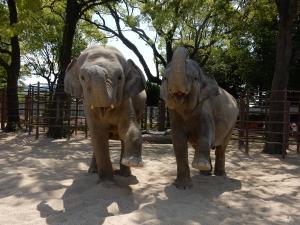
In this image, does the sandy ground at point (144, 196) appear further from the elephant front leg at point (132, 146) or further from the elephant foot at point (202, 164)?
the elephant front leg at point (132, 146)

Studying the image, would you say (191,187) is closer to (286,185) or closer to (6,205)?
(286,185)

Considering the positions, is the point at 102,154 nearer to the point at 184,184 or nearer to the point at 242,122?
the point at 184,184

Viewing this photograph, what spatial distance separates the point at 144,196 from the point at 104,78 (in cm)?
177

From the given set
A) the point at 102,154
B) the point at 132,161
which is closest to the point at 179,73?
the point at 132,161

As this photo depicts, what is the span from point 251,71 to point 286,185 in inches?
723

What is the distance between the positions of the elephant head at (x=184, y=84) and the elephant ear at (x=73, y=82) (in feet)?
3.86

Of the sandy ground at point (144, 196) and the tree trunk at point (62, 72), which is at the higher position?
the tree trunk at point (62, 72)

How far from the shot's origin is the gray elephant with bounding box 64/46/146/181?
16.9 feet

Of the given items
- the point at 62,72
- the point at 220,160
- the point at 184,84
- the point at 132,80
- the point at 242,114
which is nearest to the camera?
the point at 184,84

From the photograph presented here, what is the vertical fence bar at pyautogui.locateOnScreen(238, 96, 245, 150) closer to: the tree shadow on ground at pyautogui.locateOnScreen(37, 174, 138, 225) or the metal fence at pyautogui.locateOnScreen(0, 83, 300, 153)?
the metal fence at pyautogui.locateOnScreen(0, 83, 300, 153)

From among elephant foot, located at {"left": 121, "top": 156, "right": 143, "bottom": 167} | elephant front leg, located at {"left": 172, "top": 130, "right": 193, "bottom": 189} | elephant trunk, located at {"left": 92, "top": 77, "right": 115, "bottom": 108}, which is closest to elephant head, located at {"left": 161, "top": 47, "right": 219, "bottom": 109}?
elephant front leg, located at {"left": 172, "top": 130, "right": 193, "bottom": 189}

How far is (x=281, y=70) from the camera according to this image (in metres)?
12.1

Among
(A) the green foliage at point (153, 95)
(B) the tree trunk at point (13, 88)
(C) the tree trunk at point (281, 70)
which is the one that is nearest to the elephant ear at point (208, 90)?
(C) the tree trunk at point (281, 70)

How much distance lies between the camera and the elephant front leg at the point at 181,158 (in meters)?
6.16
